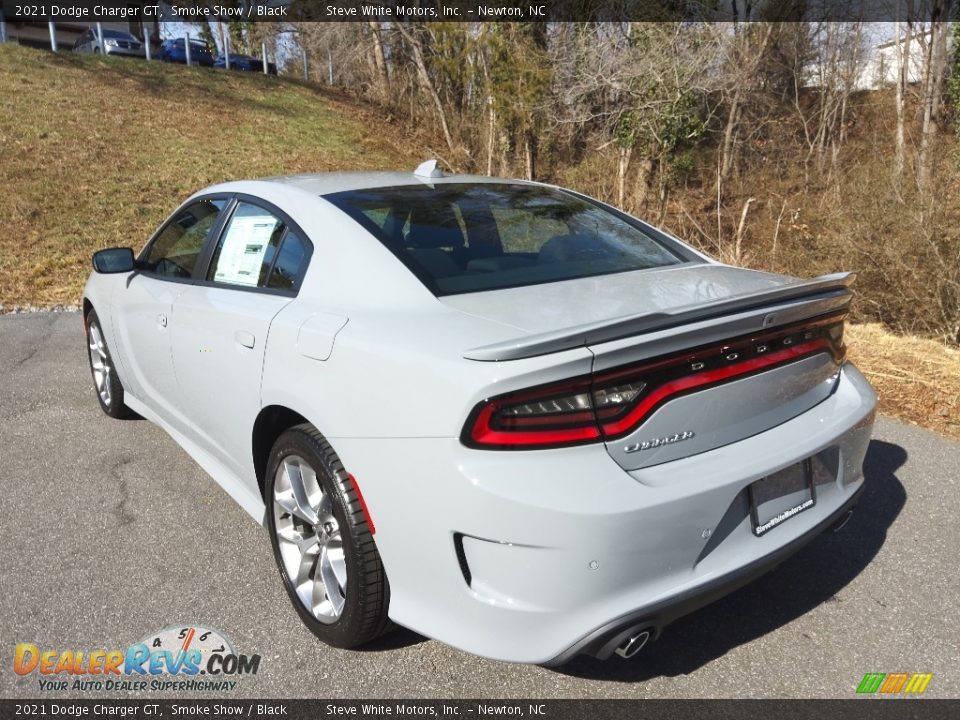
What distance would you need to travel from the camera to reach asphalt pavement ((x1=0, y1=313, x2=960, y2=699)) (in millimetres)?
2340

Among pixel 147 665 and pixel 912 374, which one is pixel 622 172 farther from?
pixel 147 665

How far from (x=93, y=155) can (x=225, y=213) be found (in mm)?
14966

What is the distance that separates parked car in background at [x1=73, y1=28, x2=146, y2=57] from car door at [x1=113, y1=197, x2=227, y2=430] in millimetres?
27723

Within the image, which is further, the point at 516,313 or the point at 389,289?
the point at 389,289

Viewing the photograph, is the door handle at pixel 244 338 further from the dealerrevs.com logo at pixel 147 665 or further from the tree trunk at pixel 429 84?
the tree trunk at pixel 429 84

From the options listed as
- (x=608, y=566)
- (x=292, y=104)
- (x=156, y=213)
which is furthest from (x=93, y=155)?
(x=608, y=566)

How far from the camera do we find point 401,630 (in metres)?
2.56

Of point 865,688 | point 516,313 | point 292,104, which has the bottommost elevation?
point 865,688

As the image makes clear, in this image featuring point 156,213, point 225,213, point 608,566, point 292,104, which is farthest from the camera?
point 292,104

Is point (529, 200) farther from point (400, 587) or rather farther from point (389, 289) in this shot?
point (400, 587)

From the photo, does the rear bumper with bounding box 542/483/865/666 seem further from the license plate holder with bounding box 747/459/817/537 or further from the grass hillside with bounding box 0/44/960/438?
the grass hillside with bounding box 0/44/960/438

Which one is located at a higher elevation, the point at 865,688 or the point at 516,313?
the point at 516,313

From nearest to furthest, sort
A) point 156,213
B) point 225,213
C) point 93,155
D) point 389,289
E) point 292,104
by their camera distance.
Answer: point 389,289
point 225,213
point 156,213
point 93,155
point 292,104

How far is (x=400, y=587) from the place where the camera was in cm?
217
